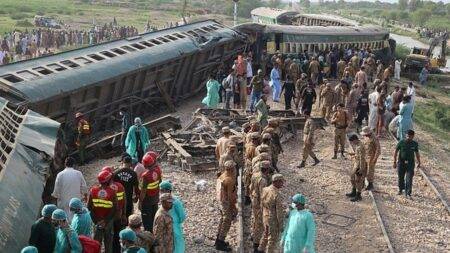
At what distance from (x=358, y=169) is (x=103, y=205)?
5.71 metres

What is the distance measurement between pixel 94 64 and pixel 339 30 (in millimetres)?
15714

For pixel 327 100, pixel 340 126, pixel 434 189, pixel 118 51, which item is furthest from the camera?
pixel 118 51

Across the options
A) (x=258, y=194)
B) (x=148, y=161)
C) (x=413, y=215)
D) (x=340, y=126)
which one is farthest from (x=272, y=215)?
(x=340, y=126)

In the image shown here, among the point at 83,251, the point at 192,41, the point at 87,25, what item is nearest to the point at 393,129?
the point at 192,41

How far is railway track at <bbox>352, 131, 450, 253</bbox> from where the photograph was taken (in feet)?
33.4

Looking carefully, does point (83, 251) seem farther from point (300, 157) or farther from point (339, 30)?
point (339, 30)

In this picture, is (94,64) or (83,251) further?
(94,64)

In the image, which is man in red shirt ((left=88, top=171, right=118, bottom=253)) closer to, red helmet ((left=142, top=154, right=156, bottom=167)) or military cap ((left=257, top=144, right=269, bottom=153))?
red helmet ((left=142, top=154, right=156, bottom=167))

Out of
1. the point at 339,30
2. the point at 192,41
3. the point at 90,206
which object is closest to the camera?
the point at 90,206

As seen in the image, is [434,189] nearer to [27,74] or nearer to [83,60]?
[83,60]

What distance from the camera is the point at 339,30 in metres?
28.2

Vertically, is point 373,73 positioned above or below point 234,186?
below

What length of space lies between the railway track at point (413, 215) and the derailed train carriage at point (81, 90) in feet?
19.0

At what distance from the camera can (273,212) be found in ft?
26.7
